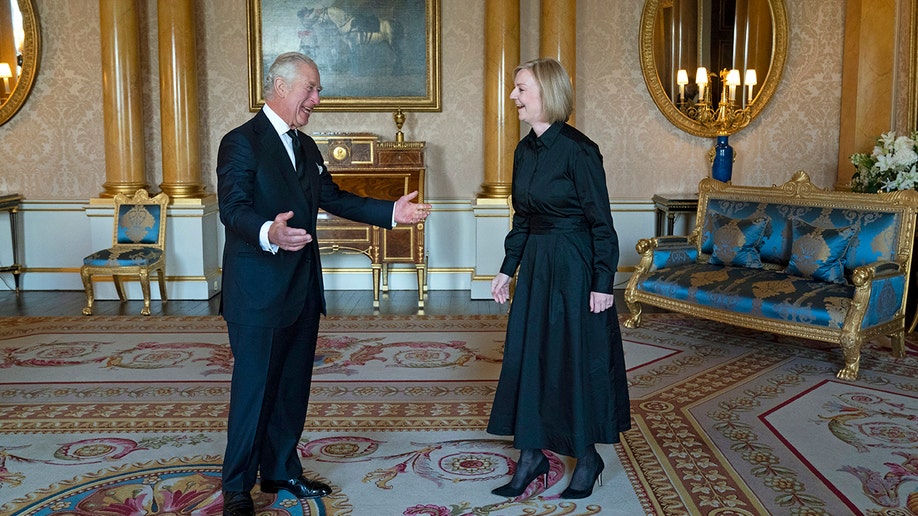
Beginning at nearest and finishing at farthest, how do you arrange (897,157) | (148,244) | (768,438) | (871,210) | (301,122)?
(301,122), (768,438), (871,210), (897,157), (148,244)

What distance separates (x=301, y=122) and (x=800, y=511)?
88.9 inches

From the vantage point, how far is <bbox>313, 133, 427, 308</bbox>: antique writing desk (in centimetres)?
737

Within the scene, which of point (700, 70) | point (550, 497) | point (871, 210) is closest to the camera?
point (550, 497)

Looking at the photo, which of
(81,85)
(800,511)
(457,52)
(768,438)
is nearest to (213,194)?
(81,85)

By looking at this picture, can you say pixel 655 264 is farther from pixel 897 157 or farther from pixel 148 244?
pixel 148 244

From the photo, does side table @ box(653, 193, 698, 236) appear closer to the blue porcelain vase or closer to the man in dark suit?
the blue porcelain vase

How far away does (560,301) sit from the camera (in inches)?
129

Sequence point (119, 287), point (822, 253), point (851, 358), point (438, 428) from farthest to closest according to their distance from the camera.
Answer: point (119, 287) → point (822, 253) → point (851, 358) → point (438, 428)

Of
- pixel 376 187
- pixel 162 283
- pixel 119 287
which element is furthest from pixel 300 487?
pixel 119 287

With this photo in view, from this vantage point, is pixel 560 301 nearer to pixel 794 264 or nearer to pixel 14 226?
pixel 794 264

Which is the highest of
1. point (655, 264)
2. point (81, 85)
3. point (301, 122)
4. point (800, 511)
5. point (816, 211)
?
point (81, 85)

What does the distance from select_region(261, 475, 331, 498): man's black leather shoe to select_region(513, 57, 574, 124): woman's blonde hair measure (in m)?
1.61

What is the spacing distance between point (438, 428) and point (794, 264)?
293 centimetres

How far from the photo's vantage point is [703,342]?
19.5ft
